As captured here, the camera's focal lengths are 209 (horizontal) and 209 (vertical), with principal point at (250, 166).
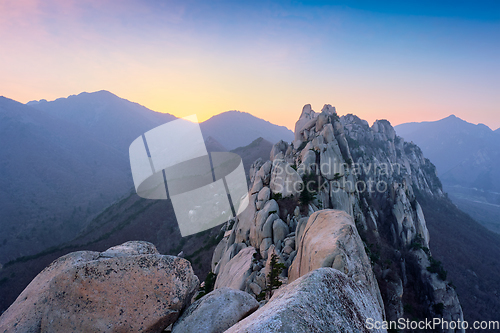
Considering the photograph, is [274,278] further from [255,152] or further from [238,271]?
[255,152]

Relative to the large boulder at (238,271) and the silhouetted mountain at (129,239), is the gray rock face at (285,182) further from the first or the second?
the silhouetted mountain at (129,239)

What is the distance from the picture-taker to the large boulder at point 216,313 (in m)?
6.76

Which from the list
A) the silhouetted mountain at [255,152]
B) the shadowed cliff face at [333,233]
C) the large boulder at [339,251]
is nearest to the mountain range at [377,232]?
the shadowed cliff face at [333,233]

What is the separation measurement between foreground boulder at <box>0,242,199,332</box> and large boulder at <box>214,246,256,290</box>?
13.6m

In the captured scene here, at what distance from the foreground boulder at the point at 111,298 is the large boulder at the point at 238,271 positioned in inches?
537

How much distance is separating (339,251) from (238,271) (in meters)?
14.2

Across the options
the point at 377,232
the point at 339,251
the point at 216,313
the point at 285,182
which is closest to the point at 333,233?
the point at 339,251

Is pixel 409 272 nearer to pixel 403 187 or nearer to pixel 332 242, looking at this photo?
pixel 403 187

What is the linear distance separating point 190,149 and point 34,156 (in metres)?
140

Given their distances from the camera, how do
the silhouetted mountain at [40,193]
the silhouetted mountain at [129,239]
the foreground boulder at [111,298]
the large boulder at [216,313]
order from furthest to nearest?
the silhouetted mountain at [40,193], the silhouetted mountain at [129,239], the large boulder at [216,313], the foreground boulder at [111,298]

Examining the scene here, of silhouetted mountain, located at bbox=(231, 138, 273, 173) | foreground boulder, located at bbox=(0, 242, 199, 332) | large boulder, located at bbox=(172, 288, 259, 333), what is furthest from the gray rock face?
silhouetted mountain, located at bbox=(231, 138, 273, 173)

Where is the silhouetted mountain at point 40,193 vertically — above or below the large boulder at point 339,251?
below

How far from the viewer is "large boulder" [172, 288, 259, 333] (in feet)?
22.2

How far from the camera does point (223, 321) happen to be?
6910 mm
